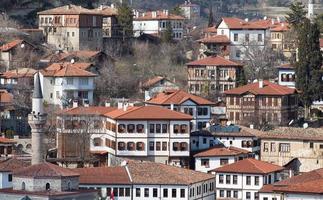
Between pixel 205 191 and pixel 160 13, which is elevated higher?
pixel 160 13

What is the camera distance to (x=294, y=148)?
88.8 m

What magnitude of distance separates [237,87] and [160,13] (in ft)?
83.4

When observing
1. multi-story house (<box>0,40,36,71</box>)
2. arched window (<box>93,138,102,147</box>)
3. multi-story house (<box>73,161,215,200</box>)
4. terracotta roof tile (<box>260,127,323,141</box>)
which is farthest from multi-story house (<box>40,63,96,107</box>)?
multi-story house (<box>73,161,215,200</box>)

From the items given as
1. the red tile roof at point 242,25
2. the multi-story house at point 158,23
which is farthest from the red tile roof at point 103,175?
the multi-story house at point 158,23

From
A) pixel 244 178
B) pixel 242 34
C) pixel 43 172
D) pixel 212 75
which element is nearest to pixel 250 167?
pixel 244 178

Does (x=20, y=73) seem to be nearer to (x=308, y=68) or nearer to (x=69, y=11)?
(x=69, y=11)

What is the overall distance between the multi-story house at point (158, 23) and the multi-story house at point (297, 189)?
141 feet

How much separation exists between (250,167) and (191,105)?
11400mm

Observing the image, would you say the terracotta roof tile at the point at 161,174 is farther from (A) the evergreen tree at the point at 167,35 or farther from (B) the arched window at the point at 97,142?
(A) the evergreen tree at the point at 167,35

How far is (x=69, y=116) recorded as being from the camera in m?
89.2

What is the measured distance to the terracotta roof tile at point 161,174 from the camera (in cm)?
8000

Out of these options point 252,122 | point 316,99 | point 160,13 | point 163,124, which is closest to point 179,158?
point 163,124

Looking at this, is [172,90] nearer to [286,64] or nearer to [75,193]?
[286,64]

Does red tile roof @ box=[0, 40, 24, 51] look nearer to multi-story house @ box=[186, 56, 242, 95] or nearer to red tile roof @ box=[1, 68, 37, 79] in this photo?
red tile roof @ box=[1, 68, 37, 79]
